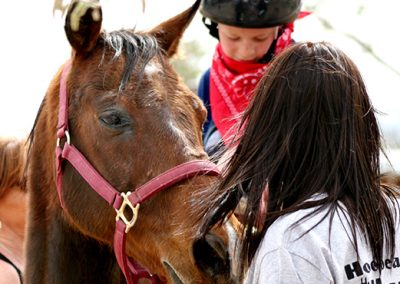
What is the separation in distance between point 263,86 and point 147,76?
1.18 meters

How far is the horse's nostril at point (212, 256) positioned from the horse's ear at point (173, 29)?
54.5 inches

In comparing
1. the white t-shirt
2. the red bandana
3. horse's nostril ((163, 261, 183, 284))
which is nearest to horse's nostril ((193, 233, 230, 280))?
horse's nostril ((163, 261, 183, 284))

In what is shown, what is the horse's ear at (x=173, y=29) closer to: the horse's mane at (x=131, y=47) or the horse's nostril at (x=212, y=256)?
the horse's mane at (x=131, y=47)

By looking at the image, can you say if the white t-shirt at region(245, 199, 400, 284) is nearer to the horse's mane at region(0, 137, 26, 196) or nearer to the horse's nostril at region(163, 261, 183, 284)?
the horse's nostril at region(163, 261, 183, 284)

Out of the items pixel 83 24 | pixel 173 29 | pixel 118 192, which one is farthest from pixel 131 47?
pixel 118 192

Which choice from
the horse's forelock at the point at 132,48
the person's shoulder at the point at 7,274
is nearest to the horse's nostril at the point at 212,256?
the horse's forelock at the point at 132,48

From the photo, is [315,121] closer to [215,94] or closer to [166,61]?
[166,61]

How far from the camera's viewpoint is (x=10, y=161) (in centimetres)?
536

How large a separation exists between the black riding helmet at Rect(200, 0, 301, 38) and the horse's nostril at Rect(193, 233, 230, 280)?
2.19 meters

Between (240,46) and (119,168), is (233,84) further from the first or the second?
(119,168)

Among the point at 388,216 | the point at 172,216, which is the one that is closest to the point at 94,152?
the point at 172,216

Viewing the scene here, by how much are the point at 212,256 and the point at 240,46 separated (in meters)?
2.24

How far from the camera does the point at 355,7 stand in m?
14.8

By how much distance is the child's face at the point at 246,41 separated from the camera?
5.50m
